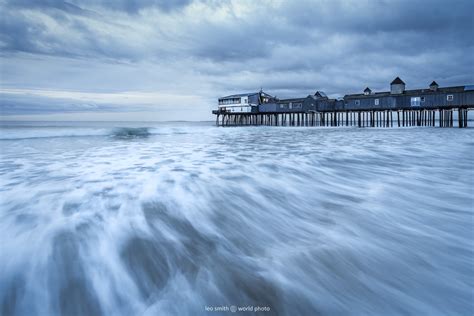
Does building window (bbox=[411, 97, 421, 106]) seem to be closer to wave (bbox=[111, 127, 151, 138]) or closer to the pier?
the pier

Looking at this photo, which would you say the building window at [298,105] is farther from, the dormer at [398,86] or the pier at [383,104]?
the dormer at [398,86]

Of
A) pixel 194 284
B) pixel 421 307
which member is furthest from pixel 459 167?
pixel 194 284

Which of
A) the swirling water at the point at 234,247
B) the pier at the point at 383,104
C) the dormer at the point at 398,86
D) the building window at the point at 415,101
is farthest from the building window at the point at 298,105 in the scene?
the swirling water at the point at 234,247

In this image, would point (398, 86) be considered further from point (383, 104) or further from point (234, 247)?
point (234, 247)

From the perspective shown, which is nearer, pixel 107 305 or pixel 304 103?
pixel 107 305

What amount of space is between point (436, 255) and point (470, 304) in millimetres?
650

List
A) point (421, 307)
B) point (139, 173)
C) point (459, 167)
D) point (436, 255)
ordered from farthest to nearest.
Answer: point (459, 167) → point (139, 173) → point (436, 255) → point (421, 307)

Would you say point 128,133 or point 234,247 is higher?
point 128,133


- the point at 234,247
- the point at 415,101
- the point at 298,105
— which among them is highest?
the point at 298,105

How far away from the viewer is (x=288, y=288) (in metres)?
1.79

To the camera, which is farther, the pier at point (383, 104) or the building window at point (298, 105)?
the building window at point (298, 105)

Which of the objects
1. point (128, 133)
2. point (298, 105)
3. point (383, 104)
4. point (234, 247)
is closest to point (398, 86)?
point (383, 104)

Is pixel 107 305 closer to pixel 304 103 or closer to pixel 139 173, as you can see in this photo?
pixel 139 173

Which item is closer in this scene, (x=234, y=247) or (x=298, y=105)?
(x=234, y=247)
